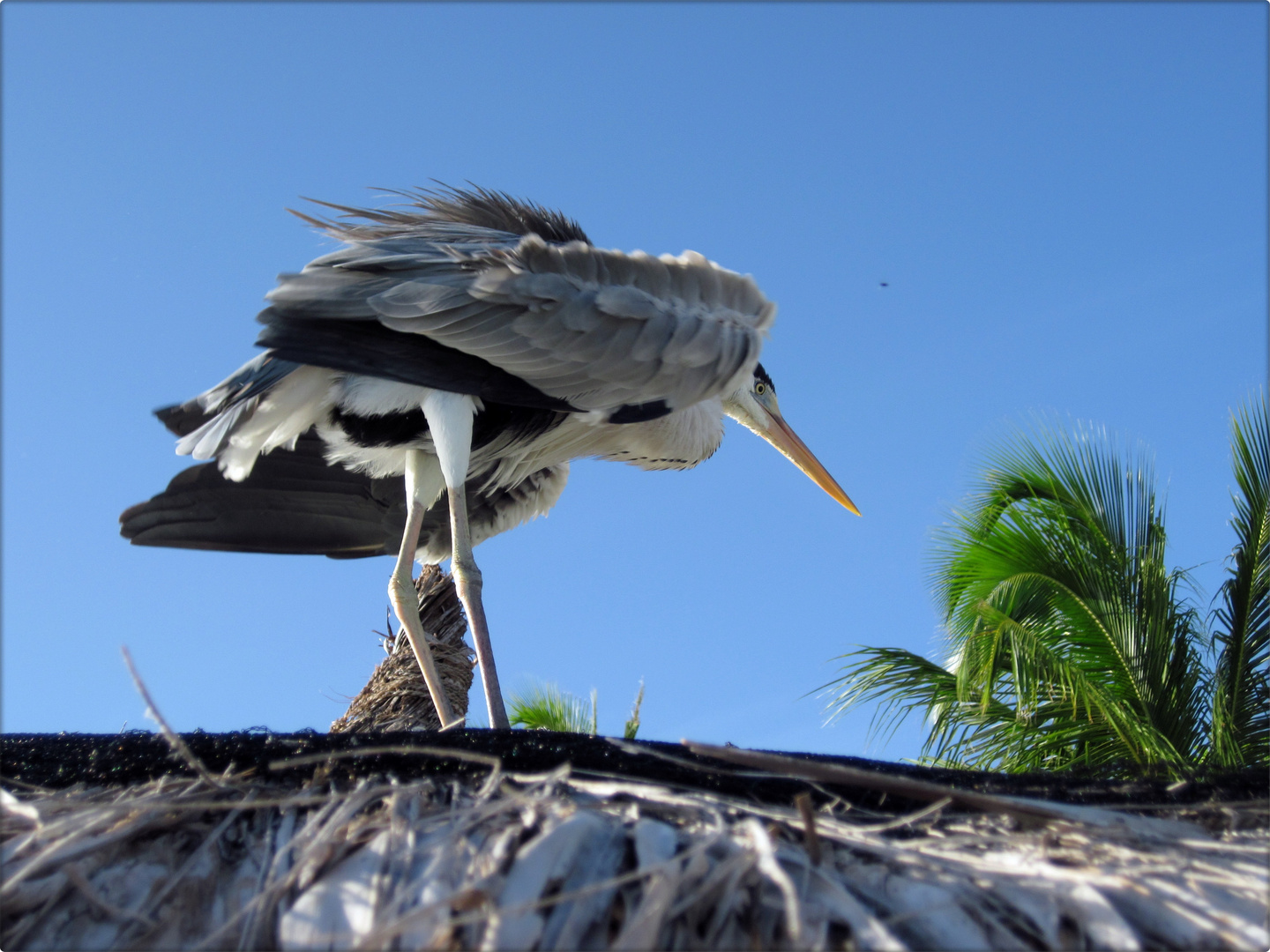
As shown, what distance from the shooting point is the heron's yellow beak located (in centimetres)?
617

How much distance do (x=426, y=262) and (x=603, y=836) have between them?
2526 millimetres

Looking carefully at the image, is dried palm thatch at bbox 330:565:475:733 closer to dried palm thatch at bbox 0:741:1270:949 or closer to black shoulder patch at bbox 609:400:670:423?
black shoulder patch at bbox 609:400:670:423

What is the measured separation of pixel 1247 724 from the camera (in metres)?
5.13

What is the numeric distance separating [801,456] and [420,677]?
2.55m

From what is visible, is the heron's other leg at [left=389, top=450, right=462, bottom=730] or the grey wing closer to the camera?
the grey wing

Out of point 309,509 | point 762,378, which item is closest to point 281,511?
point 309,509

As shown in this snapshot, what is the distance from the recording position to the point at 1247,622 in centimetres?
535

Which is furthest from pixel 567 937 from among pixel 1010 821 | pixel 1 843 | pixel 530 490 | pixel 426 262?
pixel 530 490

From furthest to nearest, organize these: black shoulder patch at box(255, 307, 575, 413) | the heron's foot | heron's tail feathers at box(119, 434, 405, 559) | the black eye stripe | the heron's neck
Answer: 1. the black eye stripe
2. the heron's neck
3. heron's tail feathers at box(119, 434, 405, 559)
4. the heron's foot
5. black shoulder patch at box(255, 307, 575, 413)

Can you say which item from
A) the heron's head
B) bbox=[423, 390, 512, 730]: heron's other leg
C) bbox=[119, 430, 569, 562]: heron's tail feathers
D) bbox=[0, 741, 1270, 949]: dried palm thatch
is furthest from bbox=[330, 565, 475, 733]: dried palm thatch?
bbox=[0, 741, 1270, 949]: dried palm thatch

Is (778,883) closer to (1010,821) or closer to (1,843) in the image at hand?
(1010,821)

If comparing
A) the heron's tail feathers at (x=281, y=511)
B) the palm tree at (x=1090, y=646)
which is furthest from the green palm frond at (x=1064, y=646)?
the heron's tail feathers at (x=281, y=511)

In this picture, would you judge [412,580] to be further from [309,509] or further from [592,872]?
[592,872]

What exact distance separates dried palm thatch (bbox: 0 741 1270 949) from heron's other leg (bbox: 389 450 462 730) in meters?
2.06
